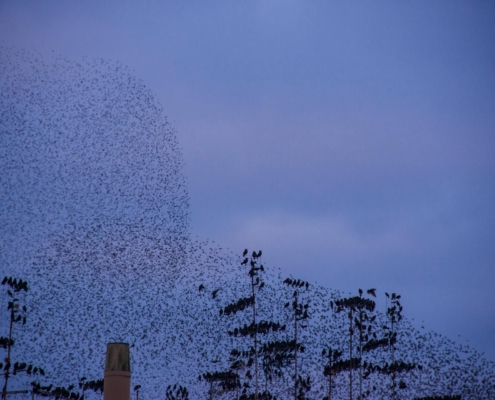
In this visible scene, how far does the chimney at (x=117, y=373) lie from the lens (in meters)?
15.7

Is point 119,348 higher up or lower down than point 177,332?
lower down

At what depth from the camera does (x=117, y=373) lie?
15859mm

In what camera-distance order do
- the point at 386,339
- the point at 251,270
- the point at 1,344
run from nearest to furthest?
the point at 1,344 < the point at 251,270 < the point at 386,339

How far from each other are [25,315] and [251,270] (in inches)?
845

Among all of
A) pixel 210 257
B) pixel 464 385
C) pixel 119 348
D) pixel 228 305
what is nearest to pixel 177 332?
pixel 228 305

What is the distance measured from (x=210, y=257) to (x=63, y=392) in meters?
28.5

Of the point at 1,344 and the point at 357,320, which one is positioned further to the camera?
the point at 357,320

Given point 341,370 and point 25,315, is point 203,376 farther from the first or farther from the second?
point 25,315

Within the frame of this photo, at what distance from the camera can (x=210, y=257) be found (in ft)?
220

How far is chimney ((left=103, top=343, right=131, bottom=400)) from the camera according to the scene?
619 inches

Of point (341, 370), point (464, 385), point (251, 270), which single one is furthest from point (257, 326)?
point (464, 385)

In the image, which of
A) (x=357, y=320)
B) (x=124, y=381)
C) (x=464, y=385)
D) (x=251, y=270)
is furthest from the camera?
(x=464, y=385)

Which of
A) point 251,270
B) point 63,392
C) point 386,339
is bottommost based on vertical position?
point 63,392

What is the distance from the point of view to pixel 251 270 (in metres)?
65.8
